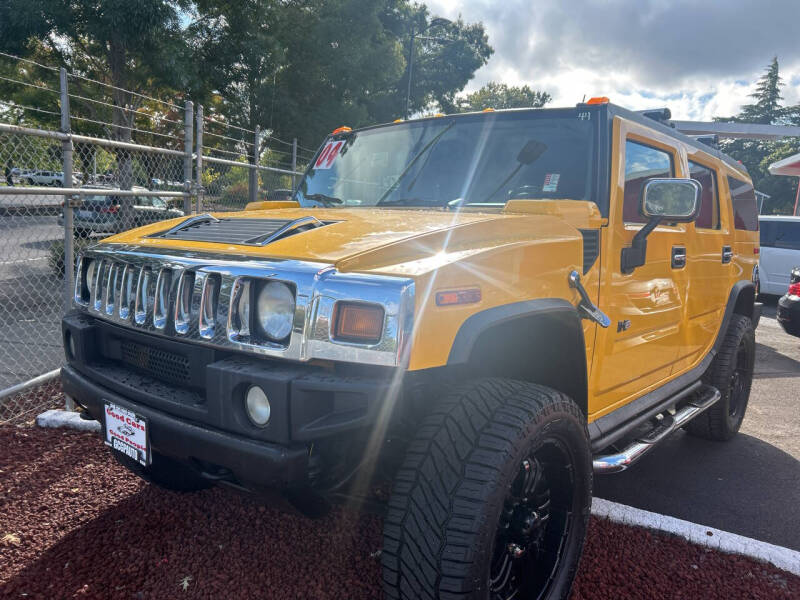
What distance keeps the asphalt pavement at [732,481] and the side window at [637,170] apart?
167 cm

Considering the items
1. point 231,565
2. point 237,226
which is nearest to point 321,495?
point 231,565

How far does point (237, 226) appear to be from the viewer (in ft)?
8.26

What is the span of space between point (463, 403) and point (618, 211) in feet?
4.53

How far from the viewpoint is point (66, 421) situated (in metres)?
3.93

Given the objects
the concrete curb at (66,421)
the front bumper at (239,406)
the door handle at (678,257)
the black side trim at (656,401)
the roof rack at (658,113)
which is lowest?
the concrete curb at (66,421)

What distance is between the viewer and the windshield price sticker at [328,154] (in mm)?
3705

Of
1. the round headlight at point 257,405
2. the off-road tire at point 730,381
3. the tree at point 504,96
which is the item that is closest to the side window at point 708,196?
the off-road tire at point 730,381

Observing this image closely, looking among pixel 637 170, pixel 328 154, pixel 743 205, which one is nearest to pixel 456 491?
pixel 637 170

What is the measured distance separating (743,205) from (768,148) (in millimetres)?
65280

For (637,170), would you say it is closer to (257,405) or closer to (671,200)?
(671,200)

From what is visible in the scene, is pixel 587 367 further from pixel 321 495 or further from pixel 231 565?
pixel 231 565

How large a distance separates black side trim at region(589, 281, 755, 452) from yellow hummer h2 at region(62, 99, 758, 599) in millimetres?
19

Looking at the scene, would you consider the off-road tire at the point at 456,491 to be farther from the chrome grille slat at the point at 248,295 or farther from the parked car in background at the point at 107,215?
the parked car in background at the point at 107,215

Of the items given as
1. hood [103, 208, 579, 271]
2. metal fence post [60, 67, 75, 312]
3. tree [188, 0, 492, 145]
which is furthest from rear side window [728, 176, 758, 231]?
tree [188, 0, 492, 145]
